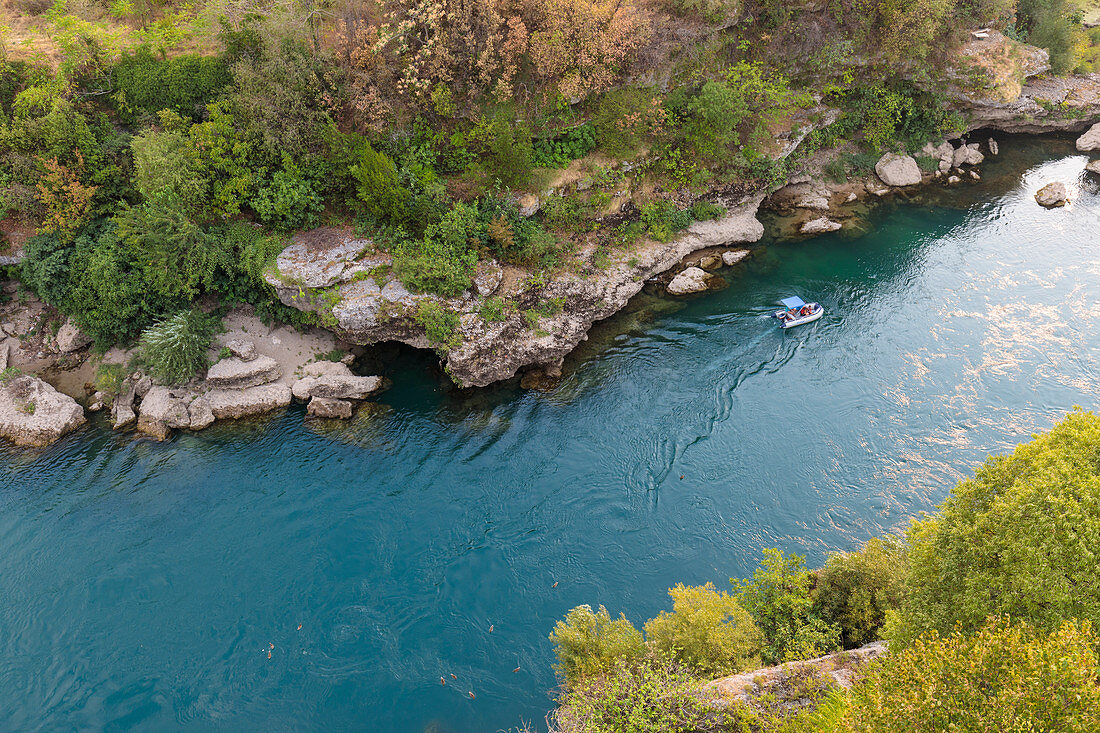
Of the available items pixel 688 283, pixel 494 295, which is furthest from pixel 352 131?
pixel 688 283

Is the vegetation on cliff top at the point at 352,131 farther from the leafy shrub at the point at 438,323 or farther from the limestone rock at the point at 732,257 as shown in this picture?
the limestone rock at the point at 732,257

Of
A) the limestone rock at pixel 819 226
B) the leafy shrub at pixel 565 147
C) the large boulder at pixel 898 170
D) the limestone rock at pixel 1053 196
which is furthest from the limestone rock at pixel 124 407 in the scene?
the limestone rock at pixel 1053 196

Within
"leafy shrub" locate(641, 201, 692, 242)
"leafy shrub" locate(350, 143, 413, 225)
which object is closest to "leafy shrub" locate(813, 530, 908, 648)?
"leafy shrub" locate(641, 201, 692, 242)

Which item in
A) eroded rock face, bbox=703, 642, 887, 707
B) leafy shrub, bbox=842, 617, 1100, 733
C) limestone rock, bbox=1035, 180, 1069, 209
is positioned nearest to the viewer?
leafy shrub, bbox=842, 617, 1100, 733

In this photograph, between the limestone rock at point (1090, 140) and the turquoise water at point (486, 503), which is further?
the limestone rock at point (1090, 140)

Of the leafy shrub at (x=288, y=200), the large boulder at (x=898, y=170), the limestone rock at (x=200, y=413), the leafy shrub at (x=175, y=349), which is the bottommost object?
the large boulder at (x=898, y=170)

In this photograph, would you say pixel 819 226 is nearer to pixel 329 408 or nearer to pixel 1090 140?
pixel 1090 140

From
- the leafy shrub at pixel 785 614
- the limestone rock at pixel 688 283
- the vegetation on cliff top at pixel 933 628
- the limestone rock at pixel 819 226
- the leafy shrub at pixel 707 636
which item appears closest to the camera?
the vegetation on cliff top at pixel 933 628

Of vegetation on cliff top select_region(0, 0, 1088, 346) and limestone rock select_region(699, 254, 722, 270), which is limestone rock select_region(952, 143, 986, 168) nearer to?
vegetation on cliff top select_region(0, 0, 1088, 346)
